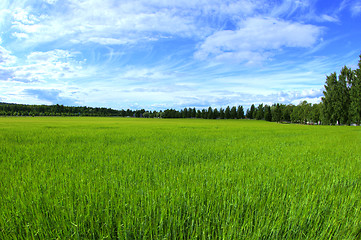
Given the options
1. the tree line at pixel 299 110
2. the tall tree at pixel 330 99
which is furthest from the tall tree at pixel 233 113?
the tall tree at pixel 330 99

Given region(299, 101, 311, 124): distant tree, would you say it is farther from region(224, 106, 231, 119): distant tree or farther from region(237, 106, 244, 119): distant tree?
region(224, 106, 231, 119): distant tree

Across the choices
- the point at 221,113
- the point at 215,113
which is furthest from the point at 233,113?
the point at 215,113

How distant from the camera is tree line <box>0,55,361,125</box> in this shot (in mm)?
52531

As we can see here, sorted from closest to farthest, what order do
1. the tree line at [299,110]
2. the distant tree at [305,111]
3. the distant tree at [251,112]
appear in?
1. the tree line at [299,110]
2. the distant tree at [305,111]
3. the distant tree at [251,112]

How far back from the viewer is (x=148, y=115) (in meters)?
137

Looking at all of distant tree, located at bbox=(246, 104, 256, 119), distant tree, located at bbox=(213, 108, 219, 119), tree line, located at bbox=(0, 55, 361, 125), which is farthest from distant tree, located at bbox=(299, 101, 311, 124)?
distant tree, located at bbox=(213, 108, 219, 119)

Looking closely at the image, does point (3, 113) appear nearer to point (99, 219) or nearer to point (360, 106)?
point (99, 219)

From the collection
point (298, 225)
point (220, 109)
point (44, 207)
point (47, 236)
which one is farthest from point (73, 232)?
point (220, 109)

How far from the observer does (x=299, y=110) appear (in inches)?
3804

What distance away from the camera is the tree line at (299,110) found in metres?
52.5

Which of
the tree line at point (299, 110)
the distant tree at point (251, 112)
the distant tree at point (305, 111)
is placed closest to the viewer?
the tree line at point (299, 110)

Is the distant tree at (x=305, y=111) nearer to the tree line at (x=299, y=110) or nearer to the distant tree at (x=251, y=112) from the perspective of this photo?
the tree line at (x=299, y=110)

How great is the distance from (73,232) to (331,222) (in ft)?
10.1

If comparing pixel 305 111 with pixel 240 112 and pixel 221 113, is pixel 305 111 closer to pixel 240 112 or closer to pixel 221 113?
pixel 240 112
